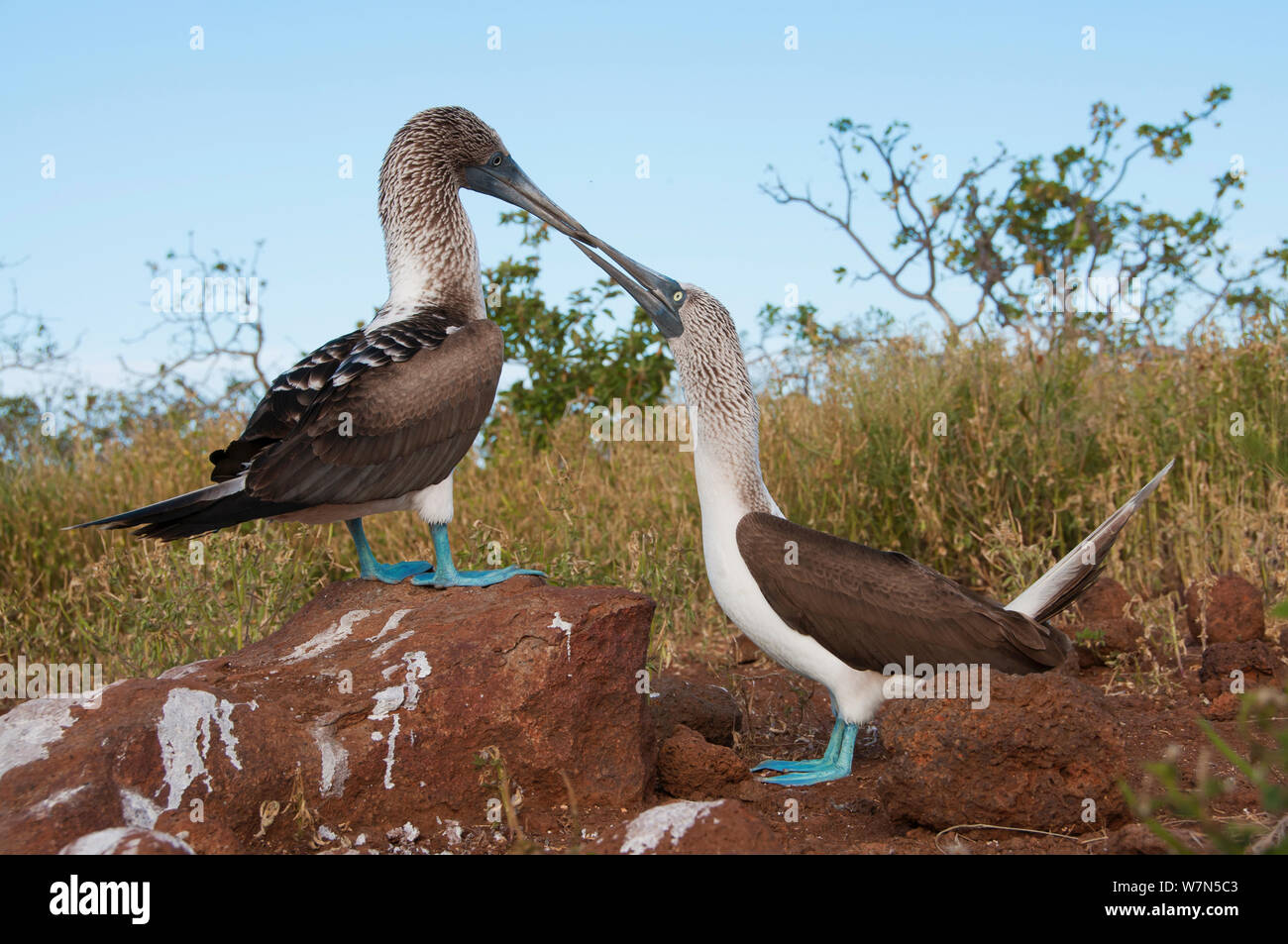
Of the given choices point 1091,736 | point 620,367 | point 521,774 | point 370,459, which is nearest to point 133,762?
point 521,774

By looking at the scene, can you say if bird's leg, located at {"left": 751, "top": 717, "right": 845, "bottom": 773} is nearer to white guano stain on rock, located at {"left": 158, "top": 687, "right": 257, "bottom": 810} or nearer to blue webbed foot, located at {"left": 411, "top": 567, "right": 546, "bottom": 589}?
blue webbed foot, located at {"left": 411, "top": 567, "right": 546, "bottom": 589}

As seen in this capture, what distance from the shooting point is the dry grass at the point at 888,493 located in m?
6.20

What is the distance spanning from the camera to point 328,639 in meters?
3.71

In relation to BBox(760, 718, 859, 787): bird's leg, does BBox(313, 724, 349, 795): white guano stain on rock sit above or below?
above

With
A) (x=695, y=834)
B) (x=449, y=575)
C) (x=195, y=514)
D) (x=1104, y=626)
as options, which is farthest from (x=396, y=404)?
(x=1104, y=626)

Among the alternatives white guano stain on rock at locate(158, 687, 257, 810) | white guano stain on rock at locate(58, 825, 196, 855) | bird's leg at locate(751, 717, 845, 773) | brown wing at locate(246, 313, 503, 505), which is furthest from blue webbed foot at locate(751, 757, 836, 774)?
white guano stain on rock at locate(58, 825, 196, 855)

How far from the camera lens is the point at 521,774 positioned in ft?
11.2

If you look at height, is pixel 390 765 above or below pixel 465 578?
below

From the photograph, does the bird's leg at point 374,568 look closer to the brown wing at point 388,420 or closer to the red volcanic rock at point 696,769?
the brown wing at point 388,420

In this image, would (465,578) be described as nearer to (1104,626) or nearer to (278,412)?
(278,412)

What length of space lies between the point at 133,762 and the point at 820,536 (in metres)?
2.23

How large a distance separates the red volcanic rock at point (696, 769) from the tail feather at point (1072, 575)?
3.80 ft

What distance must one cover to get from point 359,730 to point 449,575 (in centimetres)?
89

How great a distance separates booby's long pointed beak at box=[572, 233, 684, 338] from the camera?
4.40 meters
